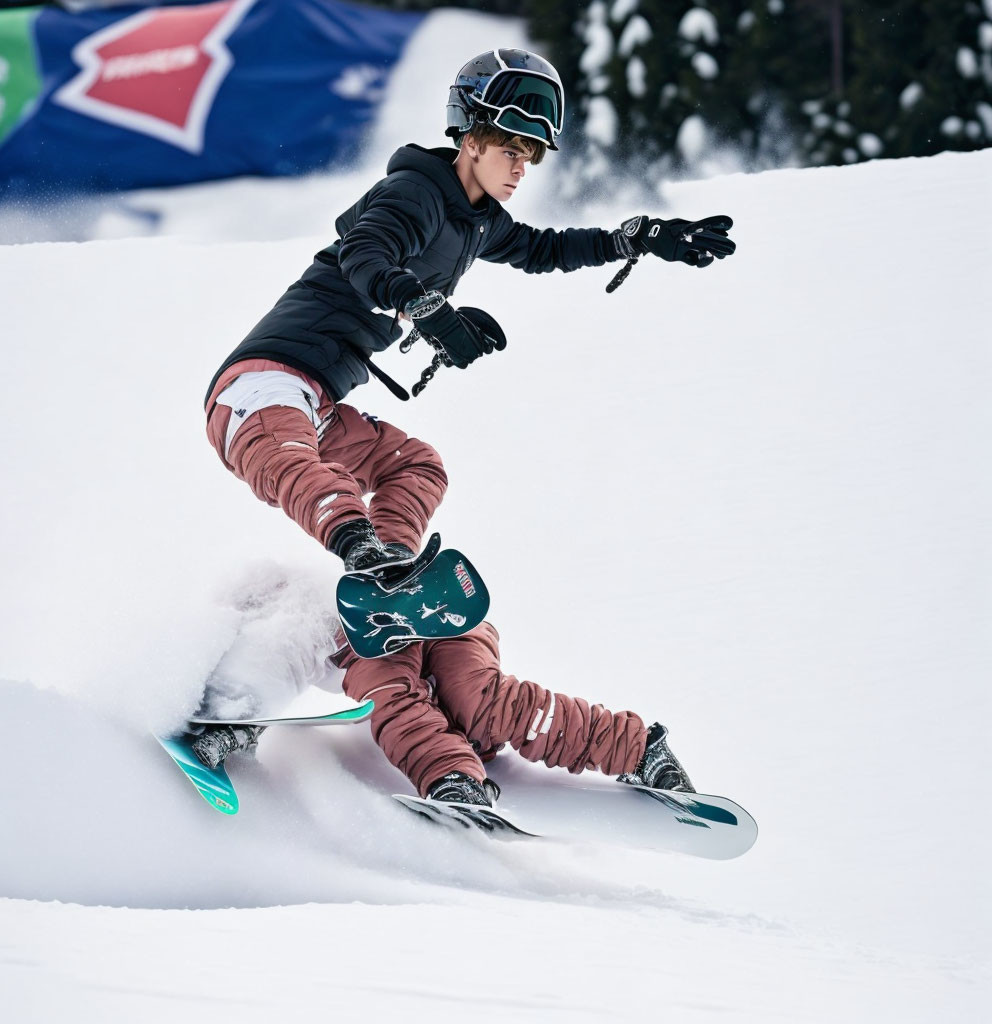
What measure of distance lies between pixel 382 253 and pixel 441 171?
1.09 ft

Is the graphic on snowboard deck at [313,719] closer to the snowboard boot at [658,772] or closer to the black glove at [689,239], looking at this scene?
the snowboard boot at [658,772]

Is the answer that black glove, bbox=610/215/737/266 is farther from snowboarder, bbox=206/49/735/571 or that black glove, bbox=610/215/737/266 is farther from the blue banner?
the blue banner

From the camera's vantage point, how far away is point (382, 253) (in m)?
2.34

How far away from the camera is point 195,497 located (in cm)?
452

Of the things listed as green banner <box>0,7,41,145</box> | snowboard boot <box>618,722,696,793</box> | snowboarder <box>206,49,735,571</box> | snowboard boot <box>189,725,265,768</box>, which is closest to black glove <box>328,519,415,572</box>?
snowboarder <box>206,49,735,571</box>

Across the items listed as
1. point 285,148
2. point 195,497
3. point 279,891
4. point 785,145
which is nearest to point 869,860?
point 279,891

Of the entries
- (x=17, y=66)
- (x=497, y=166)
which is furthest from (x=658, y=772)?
(x=17, y=66)

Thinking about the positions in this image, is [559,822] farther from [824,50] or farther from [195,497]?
[824,50]

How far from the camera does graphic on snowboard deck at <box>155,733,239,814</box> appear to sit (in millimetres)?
2125

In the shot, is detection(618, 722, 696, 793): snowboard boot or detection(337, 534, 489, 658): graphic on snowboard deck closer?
detection(337, 534, 489, 658): graphic on snowboard deck

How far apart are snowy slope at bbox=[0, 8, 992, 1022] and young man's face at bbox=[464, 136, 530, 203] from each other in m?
0.88

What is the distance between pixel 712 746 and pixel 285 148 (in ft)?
23.0

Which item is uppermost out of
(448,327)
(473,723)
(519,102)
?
(519,102)

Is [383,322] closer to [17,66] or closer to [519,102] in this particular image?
[519,102]
